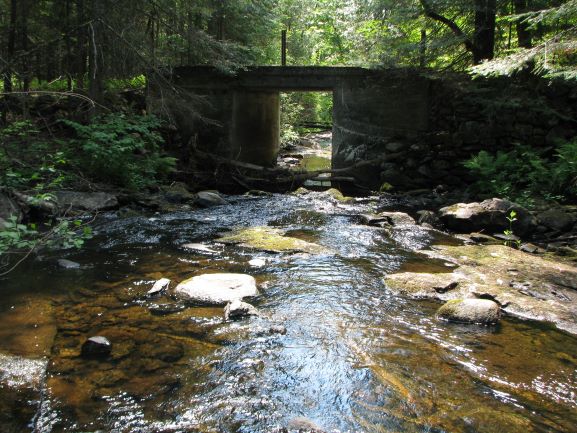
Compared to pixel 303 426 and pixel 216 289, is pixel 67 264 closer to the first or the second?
pixel 216 289

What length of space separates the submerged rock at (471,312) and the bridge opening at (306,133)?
9993mm

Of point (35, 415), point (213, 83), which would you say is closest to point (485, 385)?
point (35, 415)

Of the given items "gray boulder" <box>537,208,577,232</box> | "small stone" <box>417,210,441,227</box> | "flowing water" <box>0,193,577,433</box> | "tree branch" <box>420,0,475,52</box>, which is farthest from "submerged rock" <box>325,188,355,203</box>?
"flowing water" <box>0,193,577,433</box>

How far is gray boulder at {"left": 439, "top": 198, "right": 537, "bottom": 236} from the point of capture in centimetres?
852

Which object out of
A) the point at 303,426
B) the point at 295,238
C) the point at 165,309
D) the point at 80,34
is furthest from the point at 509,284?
the point at 80,34

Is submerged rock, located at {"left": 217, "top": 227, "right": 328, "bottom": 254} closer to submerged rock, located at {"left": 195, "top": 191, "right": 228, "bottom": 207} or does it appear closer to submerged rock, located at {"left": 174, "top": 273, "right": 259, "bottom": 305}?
submerged rock, located at {"left": 174, "top": 273, "right": 259, "bottom": 305}

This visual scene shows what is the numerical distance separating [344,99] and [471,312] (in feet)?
32.5

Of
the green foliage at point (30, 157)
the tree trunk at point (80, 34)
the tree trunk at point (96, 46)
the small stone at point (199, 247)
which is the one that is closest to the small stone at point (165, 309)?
the small stone at point (199, 247)

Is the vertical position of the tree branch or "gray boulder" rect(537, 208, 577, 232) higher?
the tree branch

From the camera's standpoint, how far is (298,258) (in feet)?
22.6

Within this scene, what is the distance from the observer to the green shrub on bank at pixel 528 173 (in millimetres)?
9711

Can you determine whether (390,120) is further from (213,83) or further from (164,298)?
(164,298)

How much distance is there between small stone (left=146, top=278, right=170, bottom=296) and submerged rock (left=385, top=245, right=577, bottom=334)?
2.63 m

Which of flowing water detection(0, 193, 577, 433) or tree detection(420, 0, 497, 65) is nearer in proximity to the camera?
flowing water detection(0, 193, 577, 433)
